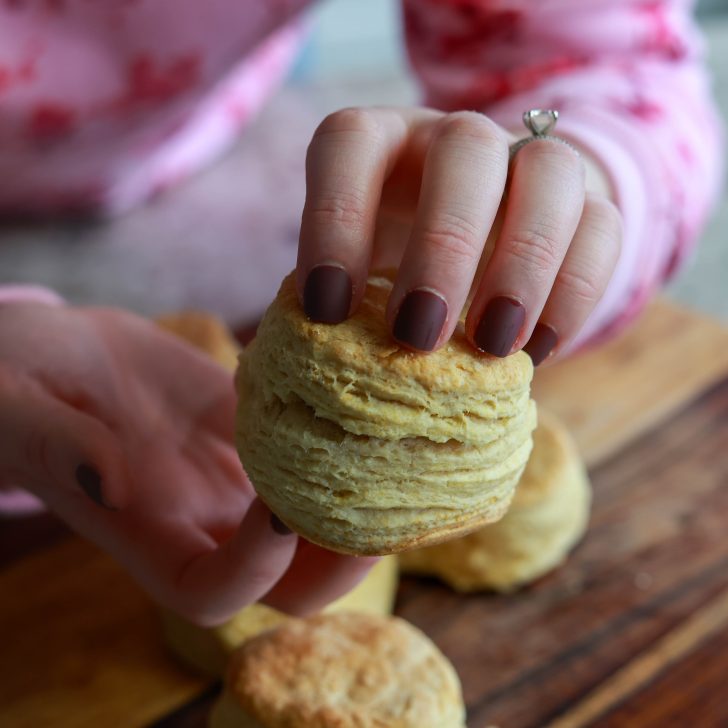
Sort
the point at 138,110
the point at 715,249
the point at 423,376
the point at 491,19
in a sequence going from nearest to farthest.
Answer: the point at 423,376 < the point at 491,19 < the point at 138,110 < the point at 715,249

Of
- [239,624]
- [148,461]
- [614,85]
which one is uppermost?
[614,85]

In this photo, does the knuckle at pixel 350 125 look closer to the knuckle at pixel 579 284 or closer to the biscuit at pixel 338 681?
the knuckle at pixel 579 284

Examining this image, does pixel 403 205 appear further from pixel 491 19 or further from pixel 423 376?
pixel 491 19

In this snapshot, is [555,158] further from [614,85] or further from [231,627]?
[614,85]

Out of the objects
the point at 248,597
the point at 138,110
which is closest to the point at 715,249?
the point at 138,110

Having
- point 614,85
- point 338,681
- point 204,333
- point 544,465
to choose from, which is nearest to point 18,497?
point 204,333

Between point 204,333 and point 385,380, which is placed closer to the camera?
point 385,380
